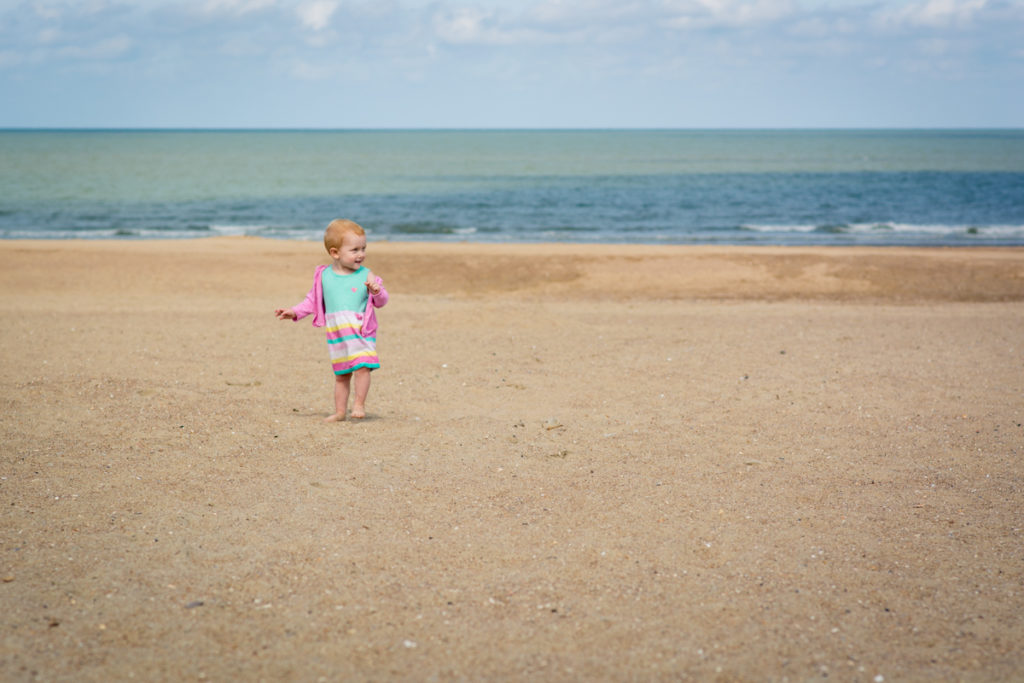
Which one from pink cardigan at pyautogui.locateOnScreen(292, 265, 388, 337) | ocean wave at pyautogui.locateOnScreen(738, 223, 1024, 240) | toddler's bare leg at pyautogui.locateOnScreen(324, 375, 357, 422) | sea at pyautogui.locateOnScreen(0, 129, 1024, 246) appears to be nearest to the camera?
pink cardigan at pyautogui.locateOnScreen(292, 265, 388, 337)

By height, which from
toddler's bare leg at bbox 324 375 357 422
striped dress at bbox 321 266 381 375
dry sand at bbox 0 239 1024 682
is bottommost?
dry sand at bbox 0 239 1024 682

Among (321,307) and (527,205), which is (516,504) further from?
(527,205)

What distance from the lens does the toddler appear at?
5.64 meters

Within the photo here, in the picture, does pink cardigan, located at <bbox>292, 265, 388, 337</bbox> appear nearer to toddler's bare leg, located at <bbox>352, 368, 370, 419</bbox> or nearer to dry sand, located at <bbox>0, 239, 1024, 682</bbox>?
toddler's bare leg, located at <bbox>352, 368, 370, 419</bbox>

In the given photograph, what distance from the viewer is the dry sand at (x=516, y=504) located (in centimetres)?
320

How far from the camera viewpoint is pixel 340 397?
600 cm

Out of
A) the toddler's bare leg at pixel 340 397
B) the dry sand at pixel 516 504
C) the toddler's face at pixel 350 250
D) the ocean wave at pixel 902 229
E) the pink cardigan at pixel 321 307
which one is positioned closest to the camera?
the dry sand at pixel 516 504

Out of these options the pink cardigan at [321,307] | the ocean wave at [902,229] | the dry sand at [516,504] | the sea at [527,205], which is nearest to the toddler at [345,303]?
the pink cardigan at [321,307]

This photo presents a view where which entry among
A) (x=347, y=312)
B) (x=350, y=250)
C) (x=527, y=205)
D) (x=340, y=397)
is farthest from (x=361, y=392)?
(x=527, y=205)

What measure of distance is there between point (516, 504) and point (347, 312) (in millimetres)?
1966

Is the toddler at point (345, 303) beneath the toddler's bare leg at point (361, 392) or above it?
above

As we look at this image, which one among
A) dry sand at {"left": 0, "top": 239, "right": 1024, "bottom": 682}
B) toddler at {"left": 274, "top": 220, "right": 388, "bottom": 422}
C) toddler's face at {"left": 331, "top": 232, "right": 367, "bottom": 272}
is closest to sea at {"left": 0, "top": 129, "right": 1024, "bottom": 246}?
dry sand at {"left": 0, "top": 239, "right": 1024, "bottom": 682}

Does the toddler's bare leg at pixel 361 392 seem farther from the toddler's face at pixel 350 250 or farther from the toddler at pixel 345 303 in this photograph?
the toddler's face at pixel 350 250

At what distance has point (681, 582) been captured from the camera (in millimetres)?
3705
